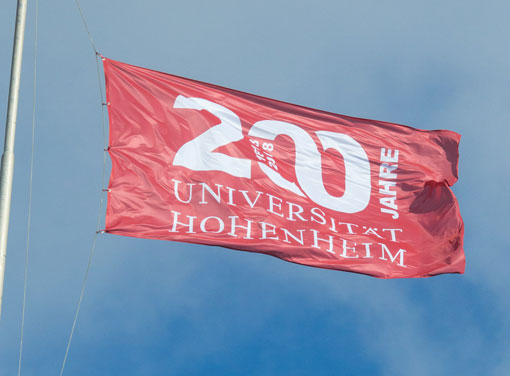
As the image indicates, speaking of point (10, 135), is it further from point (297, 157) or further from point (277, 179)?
point (297, 157)

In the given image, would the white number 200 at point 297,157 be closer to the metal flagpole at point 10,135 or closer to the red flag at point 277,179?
the red flag at point 277,179

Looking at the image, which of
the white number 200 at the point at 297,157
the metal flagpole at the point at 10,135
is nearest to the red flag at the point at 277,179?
the white number 200 at the point at 297,157

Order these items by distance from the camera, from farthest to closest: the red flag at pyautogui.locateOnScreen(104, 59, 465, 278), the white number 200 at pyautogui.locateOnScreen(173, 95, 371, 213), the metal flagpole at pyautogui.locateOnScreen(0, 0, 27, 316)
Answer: the white number 200 at pyautogui.locateOnScreen(173, 95, 371, 213)
the red flag at pyautogui.locateOnScreen(104, 59, 465, 278)
the metal flagpole at pyautogui.locateOnScreen(0, 0, 27, 316)

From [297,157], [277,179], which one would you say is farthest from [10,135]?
[297,157]

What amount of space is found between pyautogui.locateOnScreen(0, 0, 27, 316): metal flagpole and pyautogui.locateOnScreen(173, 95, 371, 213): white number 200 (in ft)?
15.2

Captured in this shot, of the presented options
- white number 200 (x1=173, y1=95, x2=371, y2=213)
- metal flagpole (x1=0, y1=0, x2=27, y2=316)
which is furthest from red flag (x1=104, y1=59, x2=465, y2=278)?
metal flagpole (x1=0, y1=0, x2=27, y2=316)

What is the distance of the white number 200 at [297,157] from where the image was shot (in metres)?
20.1

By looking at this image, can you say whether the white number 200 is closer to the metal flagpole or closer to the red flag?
the red flag

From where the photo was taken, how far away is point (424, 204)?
23.1 meters

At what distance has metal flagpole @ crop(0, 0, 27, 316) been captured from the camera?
1448 cm

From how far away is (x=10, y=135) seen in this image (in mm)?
15125

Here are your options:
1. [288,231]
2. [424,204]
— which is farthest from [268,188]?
[424,204]

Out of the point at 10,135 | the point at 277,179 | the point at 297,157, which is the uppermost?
the point at 297,157

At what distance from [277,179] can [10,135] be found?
7096 mm
